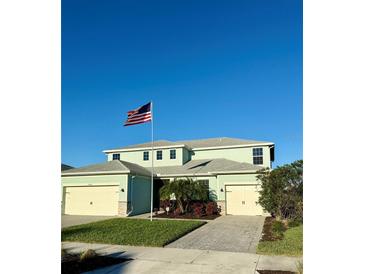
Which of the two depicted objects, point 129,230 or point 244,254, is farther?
point 129,230

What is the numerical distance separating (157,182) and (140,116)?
7075mm

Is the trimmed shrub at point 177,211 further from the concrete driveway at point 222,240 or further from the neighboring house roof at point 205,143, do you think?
the neighboring house roof at point 205,143

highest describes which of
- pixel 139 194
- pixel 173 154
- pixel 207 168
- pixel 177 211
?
pixel 173 154

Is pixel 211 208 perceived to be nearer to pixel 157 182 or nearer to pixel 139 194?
pixel 139 194

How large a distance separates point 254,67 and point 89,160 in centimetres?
1636

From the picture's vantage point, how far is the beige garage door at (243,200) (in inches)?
670

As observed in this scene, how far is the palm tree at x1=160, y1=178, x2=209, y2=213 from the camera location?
16.7 m

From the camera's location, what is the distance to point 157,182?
20.5 meters

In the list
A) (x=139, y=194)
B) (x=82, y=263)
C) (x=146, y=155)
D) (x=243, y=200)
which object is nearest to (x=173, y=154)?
(x=146, y=155)

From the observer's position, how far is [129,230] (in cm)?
1084

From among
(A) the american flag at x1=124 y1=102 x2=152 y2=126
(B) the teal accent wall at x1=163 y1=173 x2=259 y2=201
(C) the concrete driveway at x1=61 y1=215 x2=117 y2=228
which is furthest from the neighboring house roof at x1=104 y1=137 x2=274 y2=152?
(C) the concrete driveway at x1=61 y1=215 x2=117 y2=228
